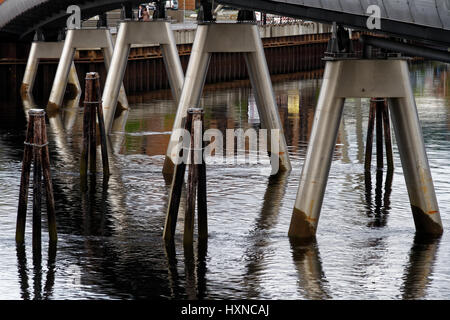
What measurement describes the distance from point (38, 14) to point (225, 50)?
2951 centimetres

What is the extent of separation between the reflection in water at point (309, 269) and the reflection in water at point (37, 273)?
19.9 ft

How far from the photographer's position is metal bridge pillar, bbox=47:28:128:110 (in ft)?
201

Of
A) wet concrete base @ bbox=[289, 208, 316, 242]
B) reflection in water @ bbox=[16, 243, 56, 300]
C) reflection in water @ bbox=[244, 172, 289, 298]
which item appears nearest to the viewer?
reflection in water @ bbox=[16, 243, 56, 300]

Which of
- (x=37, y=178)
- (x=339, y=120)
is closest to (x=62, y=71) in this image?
(x=37, y=178)

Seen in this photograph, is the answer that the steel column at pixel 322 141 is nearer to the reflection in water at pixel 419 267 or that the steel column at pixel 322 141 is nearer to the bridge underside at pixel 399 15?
the bridge underside at pixel 399 15

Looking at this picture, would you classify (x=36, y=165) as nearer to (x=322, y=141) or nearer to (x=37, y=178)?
(x=37, y=178)

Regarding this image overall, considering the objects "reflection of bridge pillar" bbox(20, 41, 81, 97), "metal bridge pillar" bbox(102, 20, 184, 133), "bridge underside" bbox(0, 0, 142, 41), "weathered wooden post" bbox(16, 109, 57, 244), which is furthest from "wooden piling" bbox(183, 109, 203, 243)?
"reflection of bridge pillar" bbox(20, 41, 81, 97)

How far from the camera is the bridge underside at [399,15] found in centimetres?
2738

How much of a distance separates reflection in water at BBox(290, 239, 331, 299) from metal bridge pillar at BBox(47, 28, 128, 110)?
112 feet

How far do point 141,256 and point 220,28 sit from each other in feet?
44.2

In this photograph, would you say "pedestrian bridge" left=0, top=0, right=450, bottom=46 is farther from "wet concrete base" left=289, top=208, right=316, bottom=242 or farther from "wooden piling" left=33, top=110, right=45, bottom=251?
"wooden piling" left=33, top=110, right=45, bottom=251

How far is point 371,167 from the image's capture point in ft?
140

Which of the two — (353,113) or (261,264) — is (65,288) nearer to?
(261,264)

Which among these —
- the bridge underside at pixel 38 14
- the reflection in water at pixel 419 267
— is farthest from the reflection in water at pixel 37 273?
the bridge underside at pixel 38 14
